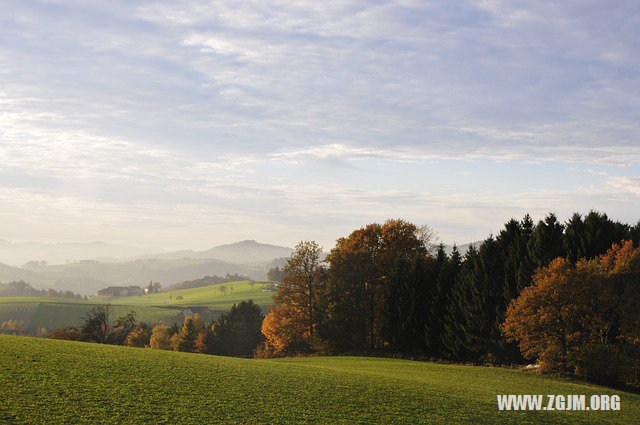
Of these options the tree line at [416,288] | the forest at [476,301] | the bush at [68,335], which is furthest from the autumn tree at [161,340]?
the tree line at [416,288]

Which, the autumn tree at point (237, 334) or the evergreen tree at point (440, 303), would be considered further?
the autumn tree at point (237, 334)

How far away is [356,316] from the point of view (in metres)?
73.8

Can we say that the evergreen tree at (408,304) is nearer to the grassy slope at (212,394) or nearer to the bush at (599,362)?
the bush at (599,362)

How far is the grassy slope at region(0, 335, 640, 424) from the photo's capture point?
20.9 metres

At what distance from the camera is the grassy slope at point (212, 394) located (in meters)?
20.9

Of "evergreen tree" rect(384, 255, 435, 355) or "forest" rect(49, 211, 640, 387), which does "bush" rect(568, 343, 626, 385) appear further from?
"evergreen tree" rect(384, 255, 435, 355)

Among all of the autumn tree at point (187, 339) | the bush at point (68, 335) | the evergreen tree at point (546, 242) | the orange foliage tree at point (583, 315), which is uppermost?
the evergreen tree at point (546, 242)

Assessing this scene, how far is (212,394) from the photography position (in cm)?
2534

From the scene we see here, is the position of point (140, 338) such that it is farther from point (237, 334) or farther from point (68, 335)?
point (68, 335)

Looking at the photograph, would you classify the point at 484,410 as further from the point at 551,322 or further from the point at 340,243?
the point at 340,243

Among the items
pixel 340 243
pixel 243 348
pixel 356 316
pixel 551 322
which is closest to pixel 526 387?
pixel 551 322

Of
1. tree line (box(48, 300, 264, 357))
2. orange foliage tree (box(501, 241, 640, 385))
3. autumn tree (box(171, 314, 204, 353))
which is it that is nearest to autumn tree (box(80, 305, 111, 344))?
tree line (box(48, 300, 264, 357))

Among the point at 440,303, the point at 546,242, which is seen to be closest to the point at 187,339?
the point at 440,303

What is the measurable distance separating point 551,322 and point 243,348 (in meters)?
88.5
